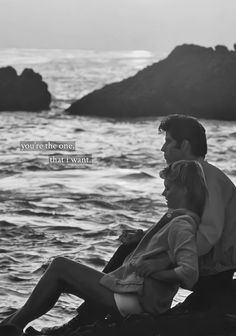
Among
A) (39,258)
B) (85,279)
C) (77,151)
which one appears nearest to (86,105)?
(77,151)

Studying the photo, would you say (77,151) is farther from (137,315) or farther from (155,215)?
(137,315)

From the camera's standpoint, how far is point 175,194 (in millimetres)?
6262

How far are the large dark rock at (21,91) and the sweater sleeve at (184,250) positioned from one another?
134 feet

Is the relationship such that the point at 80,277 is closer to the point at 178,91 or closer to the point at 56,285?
the point at 56,285

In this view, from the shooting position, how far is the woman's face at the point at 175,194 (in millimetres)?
6246

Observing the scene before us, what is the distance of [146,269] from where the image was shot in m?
6.20

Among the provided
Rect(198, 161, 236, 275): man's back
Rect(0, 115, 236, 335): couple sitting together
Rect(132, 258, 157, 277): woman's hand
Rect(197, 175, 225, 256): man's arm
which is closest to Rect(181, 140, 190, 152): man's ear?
Rect(0, 115, 236, 335): couple sitting together

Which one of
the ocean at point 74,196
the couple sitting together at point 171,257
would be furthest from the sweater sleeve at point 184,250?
the ocean at point 74,196

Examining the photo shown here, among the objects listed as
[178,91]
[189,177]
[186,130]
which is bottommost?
[178,91]

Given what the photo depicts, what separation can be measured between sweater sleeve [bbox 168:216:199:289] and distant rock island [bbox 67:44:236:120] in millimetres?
36573

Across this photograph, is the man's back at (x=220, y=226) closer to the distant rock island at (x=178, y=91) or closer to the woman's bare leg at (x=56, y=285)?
the woman's bare leg at (x=56, y=285)

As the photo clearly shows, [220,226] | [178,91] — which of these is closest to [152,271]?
[220,226]

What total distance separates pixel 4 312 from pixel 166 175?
128 inches

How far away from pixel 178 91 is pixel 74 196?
88.7 ft
